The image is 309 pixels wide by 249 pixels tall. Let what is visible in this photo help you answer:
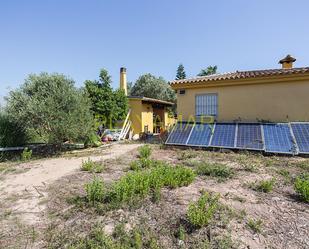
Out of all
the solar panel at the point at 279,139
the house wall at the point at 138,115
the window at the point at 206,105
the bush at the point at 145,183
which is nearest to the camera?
the bush at the point at 145,183

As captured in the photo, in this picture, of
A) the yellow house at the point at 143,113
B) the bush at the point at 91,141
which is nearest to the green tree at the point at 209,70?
the yellow house at the point at 143,113

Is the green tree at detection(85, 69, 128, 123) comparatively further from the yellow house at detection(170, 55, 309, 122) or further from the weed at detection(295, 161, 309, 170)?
the weed at detection(295, 161, 309, 170)

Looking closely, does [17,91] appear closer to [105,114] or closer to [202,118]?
[105,114]

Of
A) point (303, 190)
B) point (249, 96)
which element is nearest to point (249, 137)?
point (249, 96)

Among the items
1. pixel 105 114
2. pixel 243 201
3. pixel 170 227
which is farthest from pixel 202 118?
pixel 170 227

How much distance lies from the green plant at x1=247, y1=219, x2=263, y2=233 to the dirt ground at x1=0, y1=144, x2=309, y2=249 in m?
0.05

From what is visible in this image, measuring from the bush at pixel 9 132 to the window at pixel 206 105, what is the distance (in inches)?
333

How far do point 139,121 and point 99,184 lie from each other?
1427 centimetres

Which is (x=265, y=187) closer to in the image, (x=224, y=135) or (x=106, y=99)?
(x=224, y=135)

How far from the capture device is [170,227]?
413 centimetres

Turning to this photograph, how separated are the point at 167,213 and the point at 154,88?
35.3 meters

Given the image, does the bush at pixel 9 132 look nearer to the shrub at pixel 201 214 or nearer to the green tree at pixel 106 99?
the green tree at pixel 106 99

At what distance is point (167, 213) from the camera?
4500mm

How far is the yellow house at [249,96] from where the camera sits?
36.8ft
